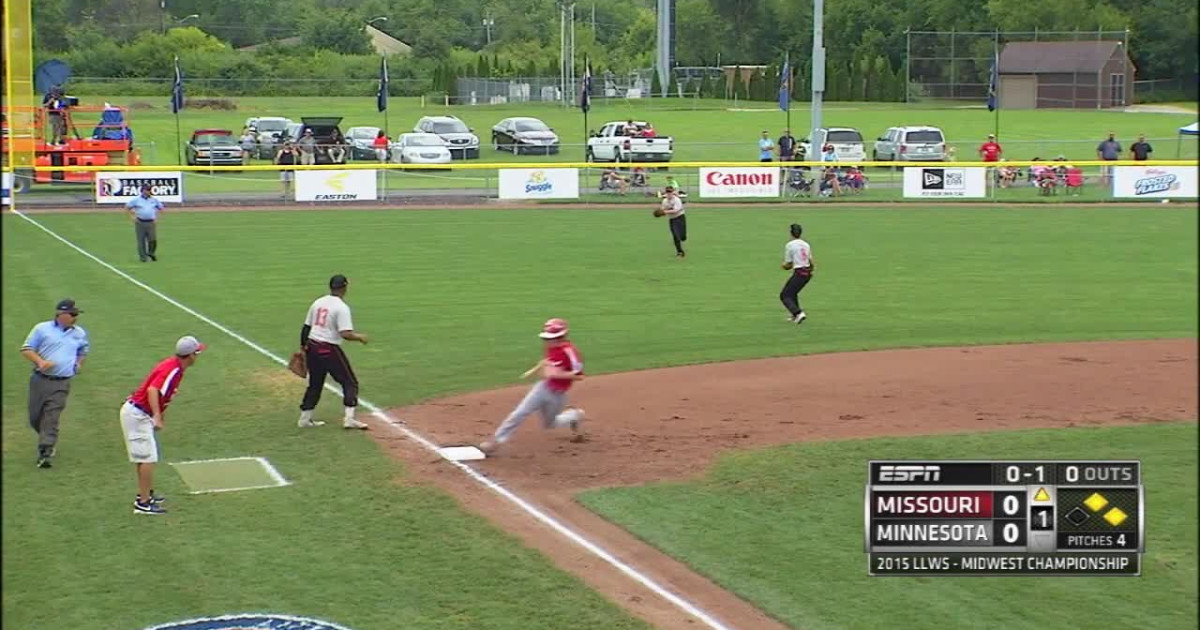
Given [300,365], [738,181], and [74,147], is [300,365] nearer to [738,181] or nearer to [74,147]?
[738,181]

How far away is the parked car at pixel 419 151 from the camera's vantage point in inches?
2248

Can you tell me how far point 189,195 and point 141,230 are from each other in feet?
58.4

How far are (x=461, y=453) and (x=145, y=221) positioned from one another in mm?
19092

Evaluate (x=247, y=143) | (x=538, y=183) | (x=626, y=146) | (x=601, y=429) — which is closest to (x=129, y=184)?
(x=247, y=143)

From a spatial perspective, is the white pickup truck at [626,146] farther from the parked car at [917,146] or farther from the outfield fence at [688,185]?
the parked car at [917,146]

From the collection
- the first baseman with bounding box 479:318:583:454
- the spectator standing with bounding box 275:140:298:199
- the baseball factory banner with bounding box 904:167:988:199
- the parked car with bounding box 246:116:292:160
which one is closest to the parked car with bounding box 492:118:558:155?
the parked car with bounding box 246:116:292:160

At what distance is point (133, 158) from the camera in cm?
5056

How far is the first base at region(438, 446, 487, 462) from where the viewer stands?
53.2 ft

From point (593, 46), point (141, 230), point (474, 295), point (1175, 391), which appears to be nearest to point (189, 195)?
point (141, 230)

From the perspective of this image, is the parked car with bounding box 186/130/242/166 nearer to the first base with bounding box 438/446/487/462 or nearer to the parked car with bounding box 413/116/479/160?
the parked car with bounding box 413/116/479/160

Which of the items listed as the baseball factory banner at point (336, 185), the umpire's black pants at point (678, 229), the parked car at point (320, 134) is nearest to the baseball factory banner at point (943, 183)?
the umpire's black pants at point (678, 229)

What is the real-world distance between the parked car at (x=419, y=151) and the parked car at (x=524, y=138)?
239 inches

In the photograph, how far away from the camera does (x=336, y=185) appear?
48250mm

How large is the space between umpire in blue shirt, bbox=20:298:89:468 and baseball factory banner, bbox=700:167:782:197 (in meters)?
35.8
